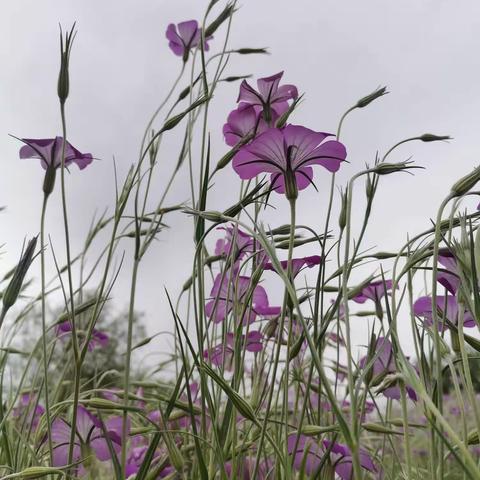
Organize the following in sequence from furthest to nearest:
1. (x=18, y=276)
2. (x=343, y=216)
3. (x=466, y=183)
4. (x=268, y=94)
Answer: (x=268, y=94) < (x=343, y=216) < (x=18, y=276) < (x=466, y=183)

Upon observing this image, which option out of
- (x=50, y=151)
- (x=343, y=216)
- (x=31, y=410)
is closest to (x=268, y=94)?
(x=343, y=216)

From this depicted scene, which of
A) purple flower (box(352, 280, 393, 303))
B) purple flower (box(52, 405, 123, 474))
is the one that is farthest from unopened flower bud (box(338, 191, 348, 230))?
purple flower (box(52, 405, 123, 474))

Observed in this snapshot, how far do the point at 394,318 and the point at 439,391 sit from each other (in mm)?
130

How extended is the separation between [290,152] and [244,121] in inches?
10.2

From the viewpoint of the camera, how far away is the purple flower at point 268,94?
103cm

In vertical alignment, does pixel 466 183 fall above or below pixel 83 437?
above

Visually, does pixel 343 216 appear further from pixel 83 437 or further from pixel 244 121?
pixel 83 437

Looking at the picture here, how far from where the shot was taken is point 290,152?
2.65 feet

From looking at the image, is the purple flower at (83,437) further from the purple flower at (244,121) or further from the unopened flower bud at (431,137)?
the unopened flower bud at (431,137)

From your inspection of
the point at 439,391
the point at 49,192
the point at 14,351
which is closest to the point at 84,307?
the point at 49,192

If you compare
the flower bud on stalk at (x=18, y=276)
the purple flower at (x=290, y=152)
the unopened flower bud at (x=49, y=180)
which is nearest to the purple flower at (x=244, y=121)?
the purple flower at (x=290, y=152)

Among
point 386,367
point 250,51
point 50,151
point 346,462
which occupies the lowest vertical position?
point 346,462

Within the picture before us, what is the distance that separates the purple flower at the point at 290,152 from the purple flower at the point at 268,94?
0.66 ft

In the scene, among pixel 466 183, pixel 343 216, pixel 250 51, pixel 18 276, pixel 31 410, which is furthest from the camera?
A: pixel 31 410
